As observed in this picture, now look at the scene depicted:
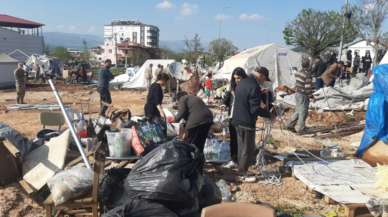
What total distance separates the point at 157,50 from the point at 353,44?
3477cm

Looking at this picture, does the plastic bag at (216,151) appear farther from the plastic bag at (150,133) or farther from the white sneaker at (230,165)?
the plastic bag at (150,133)

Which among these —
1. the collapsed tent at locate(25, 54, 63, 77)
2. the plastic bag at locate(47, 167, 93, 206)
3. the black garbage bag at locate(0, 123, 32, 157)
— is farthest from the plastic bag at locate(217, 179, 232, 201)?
the collapsed tent at locate(25, 54, 63, 77)

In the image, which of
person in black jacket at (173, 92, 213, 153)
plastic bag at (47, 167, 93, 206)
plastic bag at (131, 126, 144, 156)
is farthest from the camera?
person in black jacket at (173, 92, 213, 153)

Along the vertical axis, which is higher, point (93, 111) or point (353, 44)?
point (353, 44)

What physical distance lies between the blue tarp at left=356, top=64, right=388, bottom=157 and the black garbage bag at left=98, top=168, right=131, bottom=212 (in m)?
4.45

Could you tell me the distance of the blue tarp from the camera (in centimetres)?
703

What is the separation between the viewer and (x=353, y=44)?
4291 centimetres

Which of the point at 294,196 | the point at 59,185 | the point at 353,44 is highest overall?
the point at 353,44

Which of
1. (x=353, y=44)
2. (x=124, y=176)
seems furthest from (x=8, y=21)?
(x=124, y=176)

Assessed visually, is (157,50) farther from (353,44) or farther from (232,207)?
(232,207)

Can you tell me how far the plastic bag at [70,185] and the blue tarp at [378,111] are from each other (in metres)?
4.74

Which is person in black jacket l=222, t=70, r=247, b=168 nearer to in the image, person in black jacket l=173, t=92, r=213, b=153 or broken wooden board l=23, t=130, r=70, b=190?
person in black jacket l=173, t=92, r=213, b=153

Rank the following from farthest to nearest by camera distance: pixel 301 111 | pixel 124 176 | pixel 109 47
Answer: pixel 109 47 < pixel 301 111 < pixel 124 176

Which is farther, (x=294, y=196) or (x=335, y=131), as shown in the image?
(x=335, y=131)
